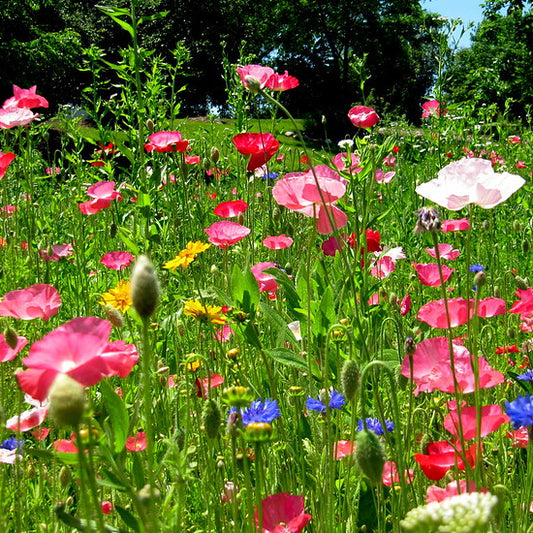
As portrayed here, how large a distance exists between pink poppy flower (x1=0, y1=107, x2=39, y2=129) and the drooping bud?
1733mm

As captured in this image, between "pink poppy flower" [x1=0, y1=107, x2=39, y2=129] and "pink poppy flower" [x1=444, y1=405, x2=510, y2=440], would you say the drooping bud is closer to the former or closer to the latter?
"pink poppy flower" [x1=444, y1=405, x2=510, y2=440]

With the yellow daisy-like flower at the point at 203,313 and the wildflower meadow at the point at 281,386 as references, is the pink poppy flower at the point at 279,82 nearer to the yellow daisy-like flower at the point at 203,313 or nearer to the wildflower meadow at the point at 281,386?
the wildflower meadow at the point at 281,386

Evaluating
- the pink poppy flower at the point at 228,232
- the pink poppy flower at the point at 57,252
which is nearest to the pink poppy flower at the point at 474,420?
the pink poppy flower at the point at 228,232

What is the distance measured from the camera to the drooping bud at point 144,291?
26.4 inches

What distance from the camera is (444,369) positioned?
103 cm

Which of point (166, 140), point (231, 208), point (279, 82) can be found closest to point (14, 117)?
point (166, 140)

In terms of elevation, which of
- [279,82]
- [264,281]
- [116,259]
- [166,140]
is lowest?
[116,259]

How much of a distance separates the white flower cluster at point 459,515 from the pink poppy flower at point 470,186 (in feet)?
1.88

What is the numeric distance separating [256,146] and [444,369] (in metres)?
1.14

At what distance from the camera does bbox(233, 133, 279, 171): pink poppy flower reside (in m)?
1.93

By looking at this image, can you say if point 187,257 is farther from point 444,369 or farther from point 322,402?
point 444,369

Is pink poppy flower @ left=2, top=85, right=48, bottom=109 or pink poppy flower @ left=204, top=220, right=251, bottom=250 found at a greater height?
pink poppy flower @ left=2, top=85, right=48, bottom=109

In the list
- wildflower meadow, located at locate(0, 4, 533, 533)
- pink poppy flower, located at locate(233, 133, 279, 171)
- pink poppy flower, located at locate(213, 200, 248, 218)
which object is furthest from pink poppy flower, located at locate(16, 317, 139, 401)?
pink poppy flower, located at locate(213, 200, 248, 218)

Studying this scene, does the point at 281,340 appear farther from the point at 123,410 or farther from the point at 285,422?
the point at 123,410
